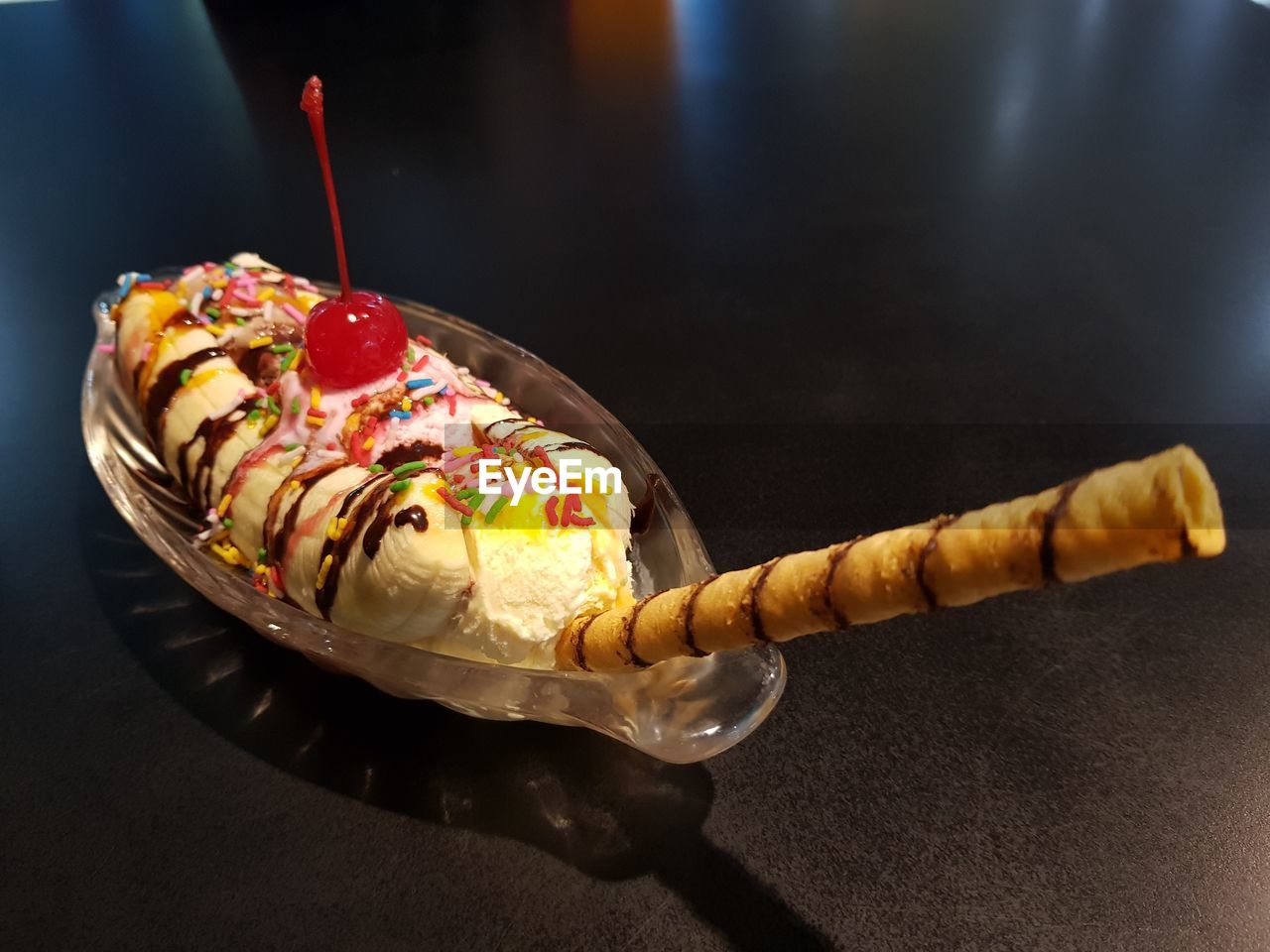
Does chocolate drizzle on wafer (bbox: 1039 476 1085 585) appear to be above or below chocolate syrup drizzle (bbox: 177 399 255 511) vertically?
above

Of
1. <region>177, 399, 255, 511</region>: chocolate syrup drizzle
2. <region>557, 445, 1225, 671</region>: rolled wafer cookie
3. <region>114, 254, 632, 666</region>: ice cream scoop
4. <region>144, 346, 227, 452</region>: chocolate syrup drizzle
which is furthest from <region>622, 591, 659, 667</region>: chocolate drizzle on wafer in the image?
<region>144, 346, 227, 452</region>: chocolate syrup drizzle

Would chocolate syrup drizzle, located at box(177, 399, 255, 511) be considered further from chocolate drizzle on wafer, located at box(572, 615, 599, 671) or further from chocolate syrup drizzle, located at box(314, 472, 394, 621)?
chocolate drizzle on wafer, located at box(572, 615, 599, 671)

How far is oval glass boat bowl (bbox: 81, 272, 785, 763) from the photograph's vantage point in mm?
1002

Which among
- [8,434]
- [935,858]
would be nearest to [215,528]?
[8,434]

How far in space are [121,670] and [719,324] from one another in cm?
116

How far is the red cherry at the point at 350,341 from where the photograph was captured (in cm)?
125

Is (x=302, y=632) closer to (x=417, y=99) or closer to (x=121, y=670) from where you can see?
(x=121, y=670)

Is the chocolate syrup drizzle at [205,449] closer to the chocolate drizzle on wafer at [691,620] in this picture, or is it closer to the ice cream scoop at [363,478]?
the ice cream scoop at [363,478]

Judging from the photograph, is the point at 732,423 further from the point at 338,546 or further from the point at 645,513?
the point at 338,546

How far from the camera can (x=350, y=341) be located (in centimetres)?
125

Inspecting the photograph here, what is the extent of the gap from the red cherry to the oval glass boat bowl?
0.87 ft

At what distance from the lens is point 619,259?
1992 mm

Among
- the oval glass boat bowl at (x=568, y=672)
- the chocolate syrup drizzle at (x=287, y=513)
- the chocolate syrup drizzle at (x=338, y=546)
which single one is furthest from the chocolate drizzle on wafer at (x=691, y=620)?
the chocolate syrup drizzle at (x=287, y=513)

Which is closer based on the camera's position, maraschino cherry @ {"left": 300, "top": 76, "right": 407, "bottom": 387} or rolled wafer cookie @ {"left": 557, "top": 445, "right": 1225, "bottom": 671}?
rolled wafer cookie @ {"left": 557, "top": 445, "right": 1225, "bottom": 671}
